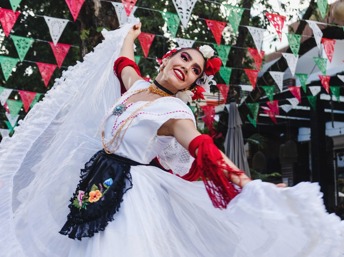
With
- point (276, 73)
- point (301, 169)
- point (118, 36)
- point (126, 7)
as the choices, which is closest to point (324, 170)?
point (276, 73)

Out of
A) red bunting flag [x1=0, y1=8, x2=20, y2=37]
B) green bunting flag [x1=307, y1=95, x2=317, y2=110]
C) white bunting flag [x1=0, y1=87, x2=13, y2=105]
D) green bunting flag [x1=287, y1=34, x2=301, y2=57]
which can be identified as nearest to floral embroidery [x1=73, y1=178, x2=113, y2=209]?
red bunting flag [x1=0, y1=8, x2=20, y2=37]

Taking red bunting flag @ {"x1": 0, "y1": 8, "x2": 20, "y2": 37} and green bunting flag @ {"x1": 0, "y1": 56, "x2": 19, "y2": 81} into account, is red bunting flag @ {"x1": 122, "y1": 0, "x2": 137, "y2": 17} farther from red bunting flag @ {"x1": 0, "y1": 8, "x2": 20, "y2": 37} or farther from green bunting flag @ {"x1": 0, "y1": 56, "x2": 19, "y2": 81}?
green bunting flag @ {"x1": 0, "y1": 56, "x2": 19, "y2": 81}

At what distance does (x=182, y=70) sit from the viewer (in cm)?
255

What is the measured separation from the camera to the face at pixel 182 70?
8.35 feet

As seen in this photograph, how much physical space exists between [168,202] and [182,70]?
23.5 inches

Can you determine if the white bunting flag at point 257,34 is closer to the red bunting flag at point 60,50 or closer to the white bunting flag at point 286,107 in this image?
the red bunting flag at point 60,50

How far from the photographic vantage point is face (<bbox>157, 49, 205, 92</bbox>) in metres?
2.54

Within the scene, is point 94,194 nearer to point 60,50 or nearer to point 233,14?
point 233,14

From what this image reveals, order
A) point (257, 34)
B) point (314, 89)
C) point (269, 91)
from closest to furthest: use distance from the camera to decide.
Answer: point (257, 34) < point (314, 89) < point (269, 91)

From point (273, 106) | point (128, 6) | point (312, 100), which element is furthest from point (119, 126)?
point (273, 106)

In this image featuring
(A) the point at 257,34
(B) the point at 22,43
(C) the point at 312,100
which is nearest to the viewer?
(B) the point at 22,43

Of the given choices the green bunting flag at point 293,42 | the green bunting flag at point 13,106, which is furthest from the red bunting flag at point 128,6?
the green bunting flag at point 13,106

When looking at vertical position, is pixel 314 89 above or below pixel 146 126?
below

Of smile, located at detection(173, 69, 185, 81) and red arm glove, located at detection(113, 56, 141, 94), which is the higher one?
smile, located at detection(173, 69, 185, 81)
